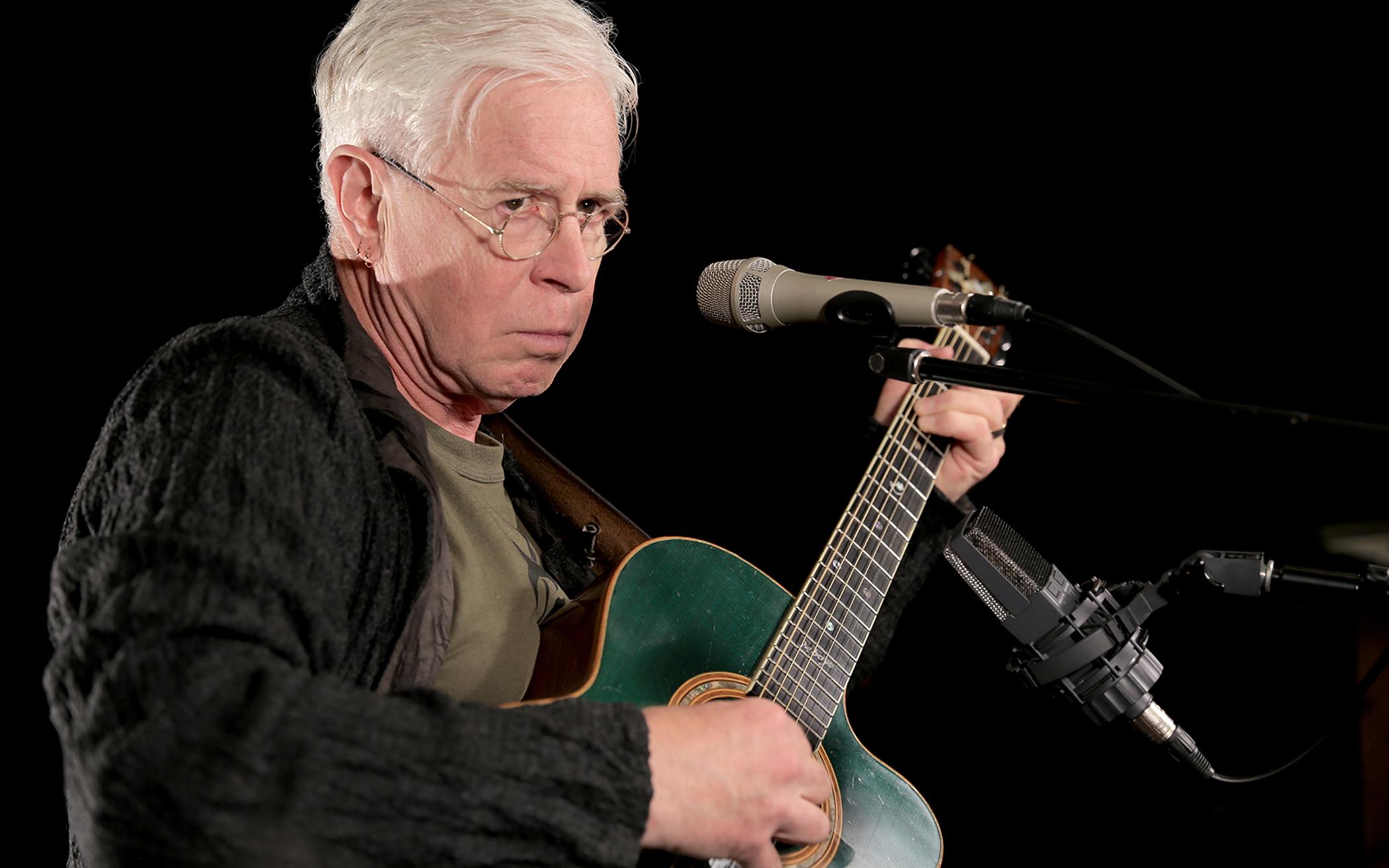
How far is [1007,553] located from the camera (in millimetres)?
1748

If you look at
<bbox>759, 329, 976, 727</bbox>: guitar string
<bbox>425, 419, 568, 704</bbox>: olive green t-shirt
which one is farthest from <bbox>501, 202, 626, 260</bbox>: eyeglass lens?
<bbox>759, 329, 976, 727</bbox>: guitar string

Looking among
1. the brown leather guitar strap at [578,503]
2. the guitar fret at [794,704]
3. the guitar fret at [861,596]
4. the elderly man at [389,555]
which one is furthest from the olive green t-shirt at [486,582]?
the guitar fret at [861,596]

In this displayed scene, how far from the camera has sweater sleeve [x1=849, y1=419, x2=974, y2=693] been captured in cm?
204

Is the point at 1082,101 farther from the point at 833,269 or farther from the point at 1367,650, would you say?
the point at 1367,650

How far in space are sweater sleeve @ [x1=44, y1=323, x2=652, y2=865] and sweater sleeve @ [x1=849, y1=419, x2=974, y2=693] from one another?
1111 mm

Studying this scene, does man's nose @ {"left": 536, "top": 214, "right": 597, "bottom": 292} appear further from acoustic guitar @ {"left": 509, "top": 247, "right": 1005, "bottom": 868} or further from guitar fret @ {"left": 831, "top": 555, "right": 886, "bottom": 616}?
guitar fret @ {"left": 831, "top": 555, "right": 886, "bottom": 616}

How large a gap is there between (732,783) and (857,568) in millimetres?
670

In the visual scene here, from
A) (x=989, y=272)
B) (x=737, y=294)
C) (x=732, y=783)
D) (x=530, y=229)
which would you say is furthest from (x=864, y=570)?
(x=989, y=272)

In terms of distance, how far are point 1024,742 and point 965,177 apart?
1.65 metres

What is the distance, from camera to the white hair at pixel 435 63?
1499mm

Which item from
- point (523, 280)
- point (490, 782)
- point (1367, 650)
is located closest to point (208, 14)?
point (523, 280)

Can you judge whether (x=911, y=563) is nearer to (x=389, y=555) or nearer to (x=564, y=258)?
(x=564, y=258)

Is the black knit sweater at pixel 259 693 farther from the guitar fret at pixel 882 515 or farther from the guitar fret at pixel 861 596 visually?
the guitar fret at pixel 882 515

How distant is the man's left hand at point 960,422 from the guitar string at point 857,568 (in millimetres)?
43
